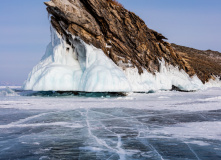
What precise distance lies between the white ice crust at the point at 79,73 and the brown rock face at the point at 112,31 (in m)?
Result: 0.90

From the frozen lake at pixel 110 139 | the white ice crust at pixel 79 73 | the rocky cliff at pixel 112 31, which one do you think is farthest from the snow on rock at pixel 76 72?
the frozen lake at pixel 110 139

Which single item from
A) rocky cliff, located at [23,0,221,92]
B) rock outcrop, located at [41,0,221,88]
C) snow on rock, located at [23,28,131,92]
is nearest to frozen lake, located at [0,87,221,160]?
snow on rock, located at [23,28,131,92]

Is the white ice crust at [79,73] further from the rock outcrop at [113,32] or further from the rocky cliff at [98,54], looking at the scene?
the rock outcrop at [113,32]

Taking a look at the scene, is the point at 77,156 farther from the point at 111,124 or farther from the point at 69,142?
the point at 111,124

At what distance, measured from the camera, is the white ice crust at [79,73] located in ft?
60.7

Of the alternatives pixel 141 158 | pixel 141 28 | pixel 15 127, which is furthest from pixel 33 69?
pixel 141 158

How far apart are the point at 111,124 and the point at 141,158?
349cm

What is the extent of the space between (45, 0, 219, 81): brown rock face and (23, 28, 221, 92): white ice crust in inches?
35.5

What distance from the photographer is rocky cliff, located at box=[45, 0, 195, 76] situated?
2059 cm

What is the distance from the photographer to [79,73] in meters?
20.1

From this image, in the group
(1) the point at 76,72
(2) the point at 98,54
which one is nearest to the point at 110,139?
(1) the point at 76,72

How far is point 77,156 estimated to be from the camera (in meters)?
4.67

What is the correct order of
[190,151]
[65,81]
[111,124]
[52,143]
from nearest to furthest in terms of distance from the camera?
1. [190,151]
2. [52,143]
3. [111,124]
4. [65,81]

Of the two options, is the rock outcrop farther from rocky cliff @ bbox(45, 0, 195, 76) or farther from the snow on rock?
the snow on rock
